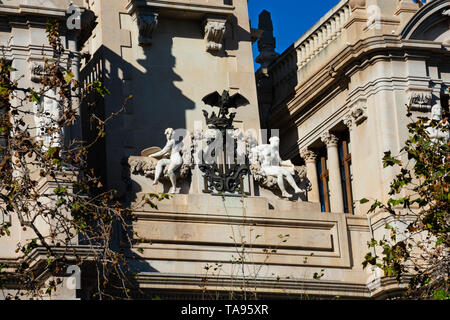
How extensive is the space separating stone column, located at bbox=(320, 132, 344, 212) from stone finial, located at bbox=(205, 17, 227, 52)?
167 inches

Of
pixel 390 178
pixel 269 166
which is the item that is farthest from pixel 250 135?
pixel 390 178

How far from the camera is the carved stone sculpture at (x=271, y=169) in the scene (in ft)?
122

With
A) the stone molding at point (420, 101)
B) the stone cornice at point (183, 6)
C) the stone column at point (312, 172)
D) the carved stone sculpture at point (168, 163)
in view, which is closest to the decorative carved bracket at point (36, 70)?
the carved stone sculpture at point (168, 163)

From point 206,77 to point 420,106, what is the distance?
598 cm

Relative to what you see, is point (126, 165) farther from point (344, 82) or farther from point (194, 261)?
point (344, 82)

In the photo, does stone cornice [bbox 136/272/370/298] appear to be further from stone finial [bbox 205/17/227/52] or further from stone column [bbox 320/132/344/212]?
stone finial [bbox 205/17/227/52]

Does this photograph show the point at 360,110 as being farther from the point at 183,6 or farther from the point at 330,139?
the point at 183,6

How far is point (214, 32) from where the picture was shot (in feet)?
132

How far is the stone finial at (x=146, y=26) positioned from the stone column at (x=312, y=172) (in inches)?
252

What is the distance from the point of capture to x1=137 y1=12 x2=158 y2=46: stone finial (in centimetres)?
3956

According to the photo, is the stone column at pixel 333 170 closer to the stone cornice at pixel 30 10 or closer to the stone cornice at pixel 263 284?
the stone cornice at pixel 263 284

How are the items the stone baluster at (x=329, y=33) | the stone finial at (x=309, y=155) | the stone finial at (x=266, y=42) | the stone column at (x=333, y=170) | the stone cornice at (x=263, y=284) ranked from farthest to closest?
the stone finial at (x=266, y=42)
the stone finial at (x=309, y=155)
the stone baluster at (x=329, y=33)
the stone column at (x=333, y=170)
the stone cornice at (x=263, y=284)

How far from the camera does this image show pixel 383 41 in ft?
128

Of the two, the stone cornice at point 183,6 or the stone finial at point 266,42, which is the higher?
the stone finial at point 266,42
